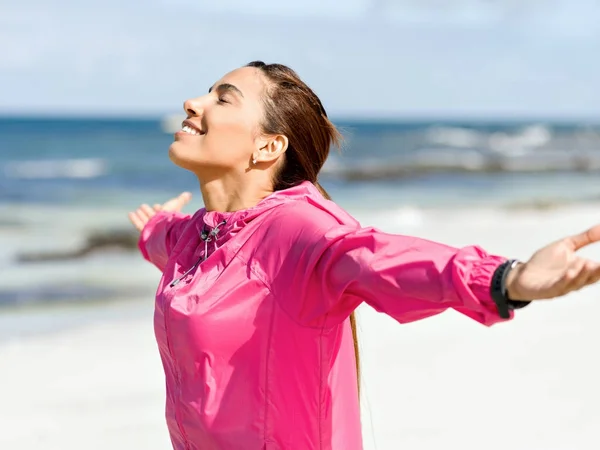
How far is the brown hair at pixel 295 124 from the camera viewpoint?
2.69m

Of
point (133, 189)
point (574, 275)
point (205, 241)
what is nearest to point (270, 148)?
point (205, 241)

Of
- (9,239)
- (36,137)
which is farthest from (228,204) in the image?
(36,137)

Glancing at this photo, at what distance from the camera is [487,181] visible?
22094 mm

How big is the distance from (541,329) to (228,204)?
4.66 metres

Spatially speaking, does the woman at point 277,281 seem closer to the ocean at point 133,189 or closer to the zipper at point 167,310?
the zipper at point 167,310

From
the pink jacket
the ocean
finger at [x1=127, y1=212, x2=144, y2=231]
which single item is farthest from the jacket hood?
finger at [x1=127, y1=212, x2=144, y2=231]

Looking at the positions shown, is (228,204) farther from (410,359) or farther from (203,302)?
(410,359)

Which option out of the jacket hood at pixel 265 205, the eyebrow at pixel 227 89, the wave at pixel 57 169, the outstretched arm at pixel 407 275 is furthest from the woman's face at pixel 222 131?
the wave at pixel 57 169

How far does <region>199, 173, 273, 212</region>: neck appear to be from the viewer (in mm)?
2664

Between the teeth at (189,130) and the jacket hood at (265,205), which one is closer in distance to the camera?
the jacket hood at (265,205)

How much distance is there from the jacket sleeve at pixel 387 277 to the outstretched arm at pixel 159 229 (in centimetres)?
124

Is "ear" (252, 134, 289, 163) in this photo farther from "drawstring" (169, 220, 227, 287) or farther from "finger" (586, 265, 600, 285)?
"finger" (586, 265, 600, 285)

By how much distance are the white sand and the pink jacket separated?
1845mm

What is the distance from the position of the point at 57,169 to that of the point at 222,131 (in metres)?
24.7
